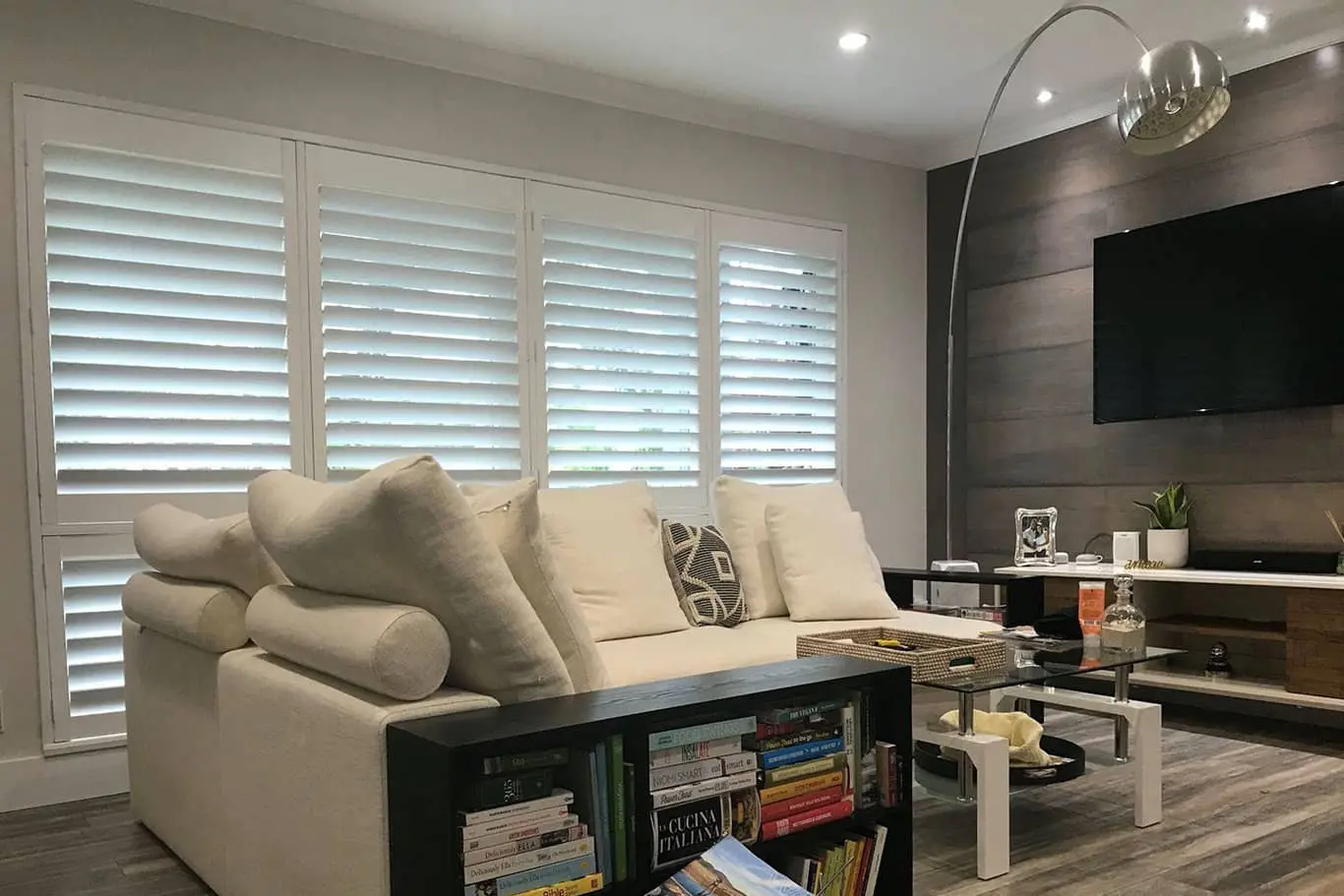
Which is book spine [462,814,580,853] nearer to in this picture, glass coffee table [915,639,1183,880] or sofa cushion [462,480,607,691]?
sofa cushion [462,480,607,691]

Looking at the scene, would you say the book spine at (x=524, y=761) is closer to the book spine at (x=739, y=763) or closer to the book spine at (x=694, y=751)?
the book spine at (x=694, y=751)

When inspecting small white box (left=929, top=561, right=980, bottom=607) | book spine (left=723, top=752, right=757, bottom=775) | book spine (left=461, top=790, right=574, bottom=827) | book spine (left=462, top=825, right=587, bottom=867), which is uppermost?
book spine (left=461, top=790, right=574, bottom=827)

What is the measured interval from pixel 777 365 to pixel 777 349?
0.07 meters

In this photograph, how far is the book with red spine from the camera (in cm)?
180

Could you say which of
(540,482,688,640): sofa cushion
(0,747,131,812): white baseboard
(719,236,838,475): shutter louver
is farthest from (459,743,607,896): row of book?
(719,236,838,475): shutter louver

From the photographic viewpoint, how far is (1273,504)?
13.0 feet

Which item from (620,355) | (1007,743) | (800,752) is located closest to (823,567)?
(1007,743)

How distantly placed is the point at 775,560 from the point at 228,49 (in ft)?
8.41

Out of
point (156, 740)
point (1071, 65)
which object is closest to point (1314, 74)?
point (1071, 65)

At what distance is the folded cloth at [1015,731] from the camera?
8.80ft

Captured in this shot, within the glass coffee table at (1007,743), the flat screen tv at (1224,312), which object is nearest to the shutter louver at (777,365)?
the flat screen tv at (1224,312)

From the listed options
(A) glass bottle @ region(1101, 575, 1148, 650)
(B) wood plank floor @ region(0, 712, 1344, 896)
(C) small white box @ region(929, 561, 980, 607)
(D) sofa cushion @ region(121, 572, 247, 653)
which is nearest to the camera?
(D) sofa cushion @ region(121, 572, 247, 653)

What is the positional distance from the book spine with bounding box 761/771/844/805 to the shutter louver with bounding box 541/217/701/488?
8.14ft

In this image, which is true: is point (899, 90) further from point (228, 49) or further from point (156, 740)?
point (156, 740)
